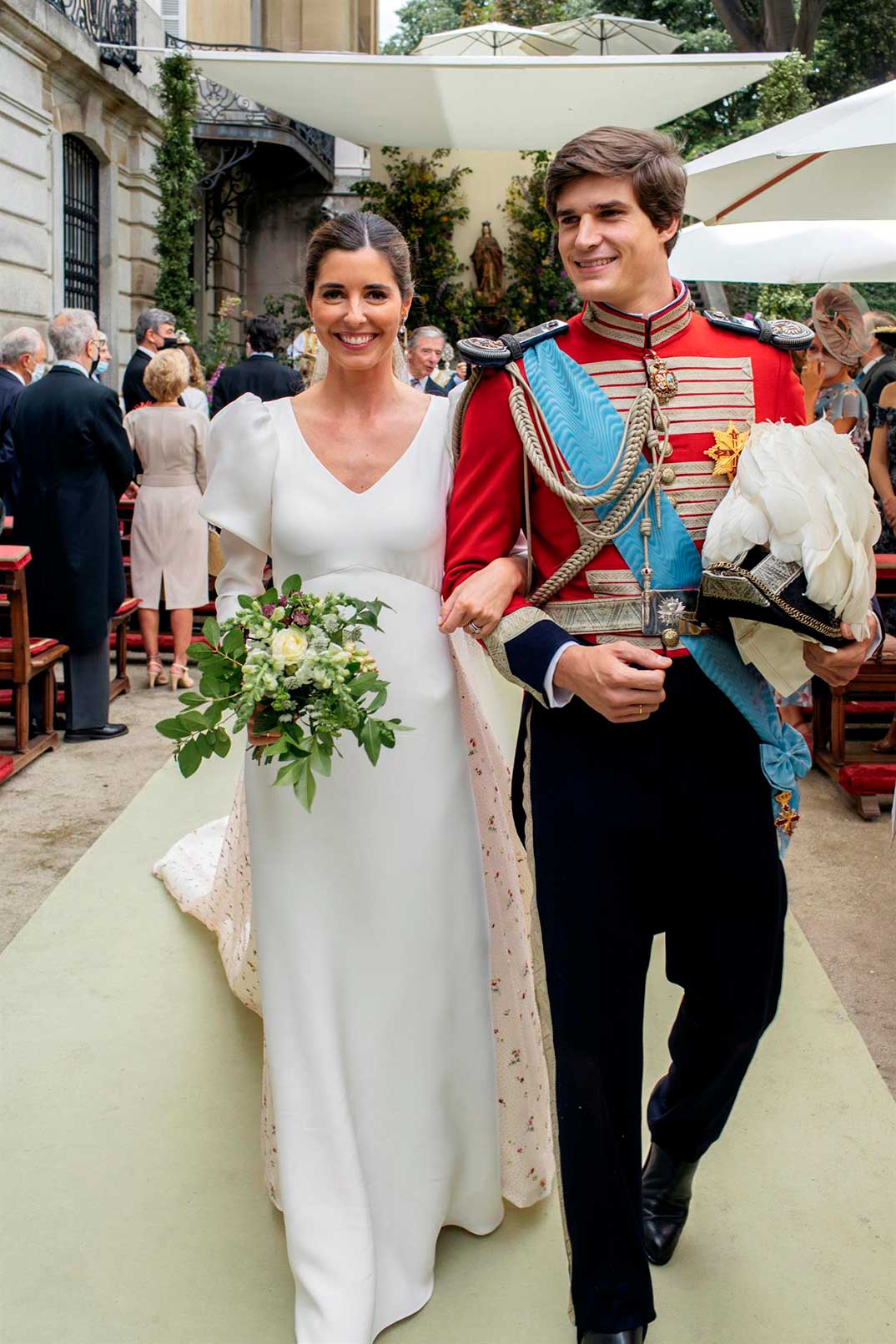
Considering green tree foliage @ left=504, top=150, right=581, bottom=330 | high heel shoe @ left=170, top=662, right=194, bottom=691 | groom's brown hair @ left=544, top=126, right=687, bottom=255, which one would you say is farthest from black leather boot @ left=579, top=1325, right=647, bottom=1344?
green tree foliage @ left=504, top=150, right=581, bottom=330

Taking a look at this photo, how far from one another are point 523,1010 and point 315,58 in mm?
9243

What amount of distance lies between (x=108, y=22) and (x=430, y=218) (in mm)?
5083

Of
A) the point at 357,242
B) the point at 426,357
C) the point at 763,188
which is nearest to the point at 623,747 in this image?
the point at 357,242

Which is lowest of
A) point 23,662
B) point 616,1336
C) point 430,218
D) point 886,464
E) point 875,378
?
point 616,1336

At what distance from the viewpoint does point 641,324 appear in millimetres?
2410

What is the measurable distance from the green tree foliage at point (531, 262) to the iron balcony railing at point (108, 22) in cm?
540

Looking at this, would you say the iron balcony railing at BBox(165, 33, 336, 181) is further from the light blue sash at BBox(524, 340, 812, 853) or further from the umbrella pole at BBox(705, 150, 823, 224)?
the light blue sash at BBox(524, 340, 812, 853)

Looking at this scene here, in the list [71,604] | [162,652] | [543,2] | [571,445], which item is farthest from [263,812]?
[543,2]

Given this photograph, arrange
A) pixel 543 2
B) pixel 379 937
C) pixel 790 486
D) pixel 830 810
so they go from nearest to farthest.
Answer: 1. pixel 790 486
2. pixel 379 937
3. pixel 830 810
4. pixel 543 2

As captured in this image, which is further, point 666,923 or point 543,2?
point 543,2

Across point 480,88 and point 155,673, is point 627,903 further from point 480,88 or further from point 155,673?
point 480,88

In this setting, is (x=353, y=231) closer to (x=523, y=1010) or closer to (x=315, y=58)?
(x=523, y=1010)

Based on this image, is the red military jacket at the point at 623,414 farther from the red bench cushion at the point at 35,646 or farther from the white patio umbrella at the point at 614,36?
the white patio umbrella at the point at 614,36

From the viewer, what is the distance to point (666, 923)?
249cm
